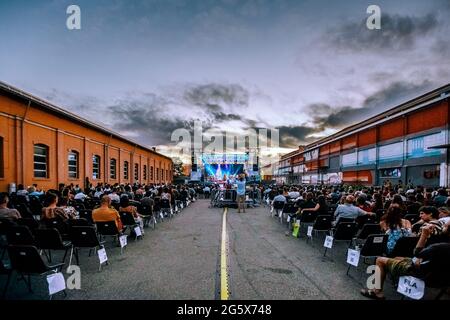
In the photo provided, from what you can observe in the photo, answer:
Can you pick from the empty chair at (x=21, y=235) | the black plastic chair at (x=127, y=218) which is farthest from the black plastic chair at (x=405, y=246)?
the black plastic chair at (x=127, y=218)

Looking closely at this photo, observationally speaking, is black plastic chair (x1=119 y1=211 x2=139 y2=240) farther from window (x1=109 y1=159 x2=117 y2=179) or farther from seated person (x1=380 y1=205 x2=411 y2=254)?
window (x1=109 y1=159 x2=117 y2=179)

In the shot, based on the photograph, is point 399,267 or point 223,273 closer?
point 399,267

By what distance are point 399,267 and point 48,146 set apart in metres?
19.6

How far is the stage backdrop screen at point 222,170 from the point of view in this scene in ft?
114

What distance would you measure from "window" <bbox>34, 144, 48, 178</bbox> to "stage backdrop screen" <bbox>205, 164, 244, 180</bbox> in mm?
20572

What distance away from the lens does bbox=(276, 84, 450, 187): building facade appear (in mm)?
19734


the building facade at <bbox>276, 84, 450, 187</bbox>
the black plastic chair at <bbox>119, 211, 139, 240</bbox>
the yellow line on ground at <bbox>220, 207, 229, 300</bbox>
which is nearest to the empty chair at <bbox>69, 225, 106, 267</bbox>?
the black plastic chair at <bbox>119, 211, 139, 240</bbox>

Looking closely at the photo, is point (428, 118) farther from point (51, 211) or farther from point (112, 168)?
point (112, 168)

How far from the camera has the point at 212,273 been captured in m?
5.14

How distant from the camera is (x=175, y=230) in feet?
32.0

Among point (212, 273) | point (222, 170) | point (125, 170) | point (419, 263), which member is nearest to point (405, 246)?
point (419, 263)

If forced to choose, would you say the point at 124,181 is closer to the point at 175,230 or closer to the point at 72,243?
the point at 175,230

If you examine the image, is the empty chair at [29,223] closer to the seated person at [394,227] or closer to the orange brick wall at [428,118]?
the seated person at [394,227]
